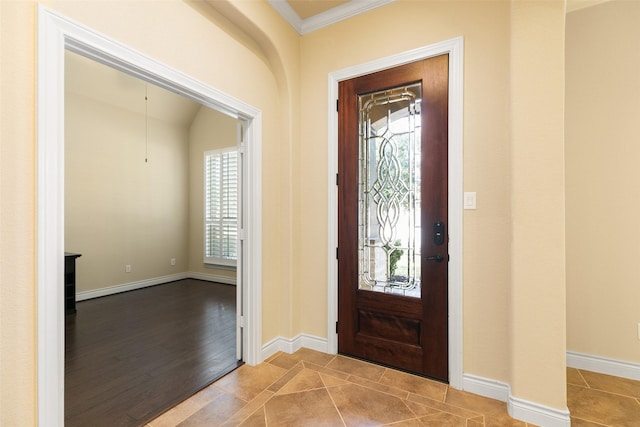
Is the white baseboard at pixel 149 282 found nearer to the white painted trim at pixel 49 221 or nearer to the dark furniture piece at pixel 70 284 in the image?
the dark furniture piece at pixel 70 284

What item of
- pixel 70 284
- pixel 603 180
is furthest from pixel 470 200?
pixel 70 284

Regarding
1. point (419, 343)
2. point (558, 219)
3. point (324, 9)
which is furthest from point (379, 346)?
point (324, 9)

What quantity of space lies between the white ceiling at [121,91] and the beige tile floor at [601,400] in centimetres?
→ 483

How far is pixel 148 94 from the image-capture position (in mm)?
4984

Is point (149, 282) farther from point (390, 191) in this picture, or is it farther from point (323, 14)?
point (323, 14)

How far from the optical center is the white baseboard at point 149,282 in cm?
446

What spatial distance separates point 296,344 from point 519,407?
1.75m

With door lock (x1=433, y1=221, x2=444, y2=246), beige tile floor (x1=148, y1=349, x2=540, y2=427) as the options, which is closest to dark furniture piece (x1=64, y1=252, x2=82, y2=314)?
beige tile floor (x1=148, y1=349, x2=540, y2=427)

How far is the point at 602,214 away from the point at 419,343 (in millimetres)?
1795

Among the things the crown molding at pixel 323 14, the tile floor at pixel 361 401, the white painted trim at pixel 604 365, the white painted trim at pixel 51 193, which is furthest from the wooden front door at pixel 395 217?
the white painted trim at pixel 51 193

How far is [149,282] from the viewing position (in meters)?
5.29

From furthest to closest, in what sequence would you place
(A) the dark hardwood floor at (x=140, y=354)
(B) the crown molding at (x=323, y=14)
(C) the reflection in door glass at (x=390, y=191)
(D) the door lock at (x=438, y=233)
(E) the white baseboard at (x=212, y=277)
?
(E) the white baseboard at (x=212, y=277) < (B) the crown molding at (x=323, y=14) < (C) the reflection in door glass at (x=390, y=191) < (D) the door lock at (x=438, y=233) < (A) the dark hardwood floor at (x=140, y=354)

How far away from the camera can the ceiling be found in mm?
2459

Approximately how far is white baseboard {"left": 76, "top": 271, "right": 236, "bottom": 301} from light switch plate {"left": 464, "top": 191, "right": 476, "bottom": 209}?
173 inches
